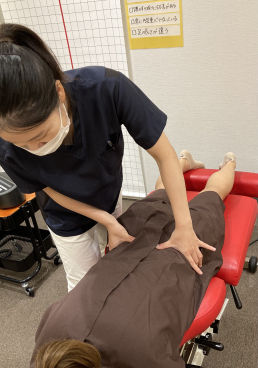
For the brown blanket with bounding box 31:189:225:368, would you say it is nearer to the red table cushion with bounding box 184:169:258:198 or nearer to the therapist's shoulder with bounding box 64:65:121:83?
the red table cushion with bounding box 184:169:258:198

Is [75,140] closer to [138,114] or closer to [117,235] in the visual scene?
[138,114]

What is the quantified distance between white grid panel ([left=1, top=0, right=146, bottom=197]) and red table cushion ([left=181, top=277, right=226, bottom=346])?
62.6 inches

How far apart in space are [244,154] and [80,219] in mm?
1470

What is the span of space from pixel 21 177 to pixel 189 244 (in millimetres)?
665

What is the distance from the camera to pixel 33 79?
76 centimetres

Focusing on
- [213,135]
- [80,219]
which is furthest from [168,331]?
[213,135]

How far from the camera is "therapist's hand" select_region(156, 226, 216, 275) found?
1.17m

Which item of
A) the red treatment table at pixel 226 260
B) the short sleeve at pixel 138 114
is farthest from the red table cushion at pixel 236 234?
the short sleeve at pixel 138 114

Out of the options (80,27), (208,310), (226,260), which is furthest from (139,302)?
(80,27)

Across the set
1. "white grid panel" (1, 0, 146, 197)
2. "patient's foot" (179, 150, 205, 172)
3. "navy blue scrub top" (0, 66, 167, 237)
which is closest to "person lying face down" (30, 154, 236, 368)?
"navy blue scrub top" (0, 66, 167, 237)

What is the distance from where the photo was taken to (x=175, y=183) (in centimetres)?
110

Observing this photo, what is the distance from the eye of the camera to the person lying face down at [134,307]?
0.88 metres

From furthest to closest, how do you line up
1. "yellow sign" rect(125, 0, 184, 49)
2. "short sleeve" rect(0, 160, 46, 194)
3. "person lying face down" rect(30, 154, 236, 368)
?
"yellow sign" rect(125, 0, 184, 49), "short sleeve" rect(0, 160, 46, 194), "person lying face down" rect(30, 154, 236, 368)

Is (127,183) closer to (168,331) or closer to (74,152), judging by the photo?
(74,152)
